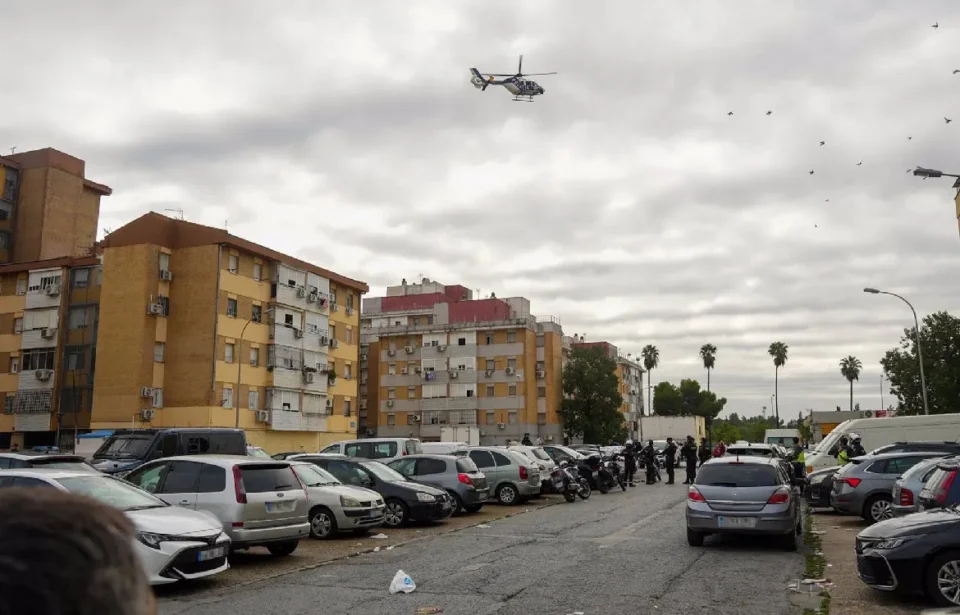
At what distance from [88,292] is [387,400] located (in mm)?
36490

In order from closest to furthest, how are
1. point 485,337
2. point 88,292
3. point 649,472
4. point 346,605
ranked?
point 346,605
point 649,472
point 88,292
point 485,337

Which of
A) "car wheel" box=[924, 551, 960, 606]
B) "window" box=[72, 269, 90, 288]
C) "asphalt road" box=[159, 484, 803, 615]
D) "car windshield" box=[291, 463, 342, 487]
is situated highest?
"window" box=[72, 269, 90, 288]

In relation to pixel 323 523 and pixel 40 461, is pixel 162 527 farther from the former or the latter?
Answer: pixel 323 523

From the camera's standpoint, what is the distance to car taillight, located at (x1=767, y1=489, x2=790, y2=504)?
14.3m

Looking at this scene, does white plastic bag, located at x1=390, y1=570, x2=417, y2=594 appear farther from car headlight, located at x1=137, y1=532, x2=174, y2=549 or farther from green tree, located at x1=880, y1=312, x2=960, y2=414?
green tree, located at x1=880, y1=312, x2=960, y2=414

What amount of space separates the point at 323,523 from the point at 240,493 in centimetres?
425

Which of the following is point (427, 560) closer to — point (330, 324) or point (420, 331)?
point (330, 324)

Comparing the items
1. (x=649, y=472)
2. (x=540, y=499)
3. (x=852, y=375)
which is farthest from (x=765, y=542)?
(x=852, y=375)

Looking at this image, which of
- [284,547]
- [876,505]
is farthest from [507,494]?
[284,547]

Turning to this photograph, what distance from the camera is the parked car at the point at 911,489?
44.2ft

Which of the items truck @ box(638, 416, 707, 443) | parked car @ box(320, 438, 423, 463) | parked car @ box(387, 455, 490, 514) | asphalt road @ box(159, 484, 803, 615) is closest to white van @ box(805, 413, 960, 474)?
parked car @ box(387, 455, 490, 514)

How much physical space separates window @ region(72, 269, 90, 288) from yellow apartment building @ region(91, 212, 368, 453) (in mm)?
4394

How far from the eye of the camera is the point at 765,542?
52.1ft

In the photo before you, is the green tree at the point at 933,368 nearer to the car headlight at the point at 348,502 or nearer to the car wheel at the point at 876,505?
the car wheel at the point at 876,505
